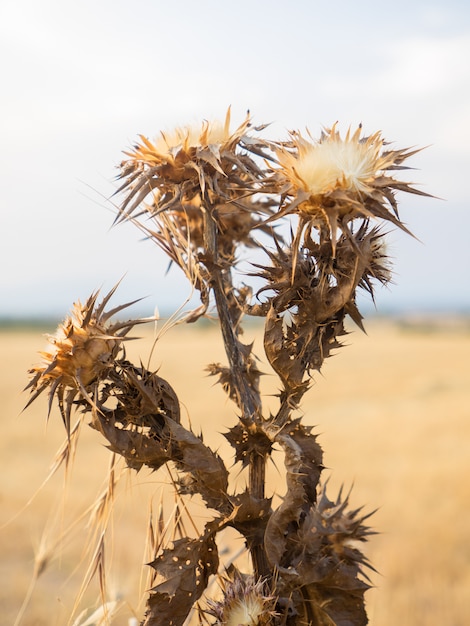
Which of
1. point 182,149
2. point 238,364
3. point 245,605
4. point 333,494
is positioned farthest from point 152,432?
point 333,494

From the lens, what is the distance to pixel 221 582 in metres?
1.85

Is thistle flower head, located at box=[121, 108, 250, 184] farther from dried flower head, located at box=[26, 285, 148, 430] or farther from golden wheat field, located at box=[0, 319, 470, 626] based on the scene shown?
golden wheat field, located at box=[0, 319, 470, 626]

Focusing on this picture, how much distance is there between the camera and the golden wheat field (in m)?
3.84

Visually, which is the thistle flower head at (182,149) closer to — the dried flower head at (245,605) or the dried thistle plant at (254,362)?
the dried thistle plant at (254,362)

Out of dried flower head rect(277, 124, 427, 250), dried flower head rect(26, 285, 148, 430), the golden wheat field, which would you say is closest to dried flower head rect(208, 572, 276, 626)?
the golden wheat field

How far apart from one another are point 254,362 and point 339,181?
62 cm

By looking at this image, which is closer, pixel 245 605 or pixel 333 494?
pixel 245 605

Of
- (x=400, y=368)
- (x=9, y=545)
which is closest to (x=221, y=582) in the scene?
(x=9, y=545)

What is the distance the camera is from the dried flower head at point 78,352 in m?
1.64

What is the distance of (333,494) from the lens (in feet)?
37.9

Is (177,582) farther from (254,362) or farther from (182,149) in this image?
(182,149)

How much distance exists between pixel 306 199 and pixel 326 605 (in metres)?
1.05

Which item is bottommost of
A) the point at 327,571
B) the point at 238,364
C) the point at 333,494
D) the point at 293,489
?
the point at 327,571

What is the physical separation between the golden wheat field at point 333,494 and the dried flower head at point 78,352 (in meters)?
0.19
